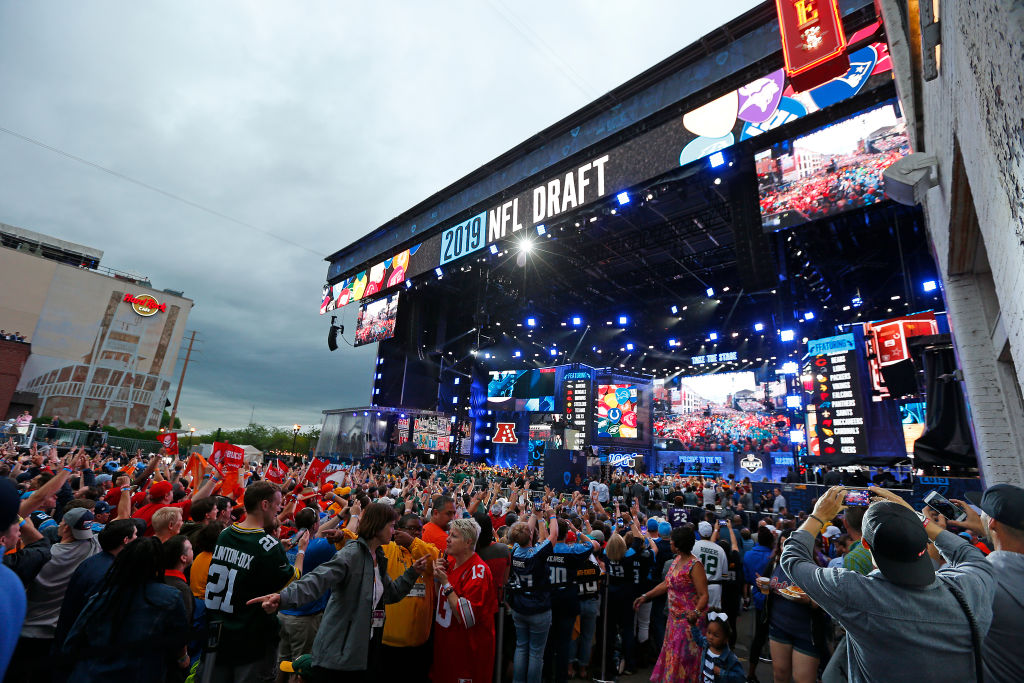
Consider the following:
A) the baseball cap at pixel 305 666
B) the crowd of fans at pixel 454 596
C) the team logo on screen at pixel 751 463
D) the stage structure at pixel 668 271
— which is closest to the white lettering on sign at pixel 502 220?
the stage structure at pixel 668 271

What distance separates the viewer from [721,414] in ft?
104

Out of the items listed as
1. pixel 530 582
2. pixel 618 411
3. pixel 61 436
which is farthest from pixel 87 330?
pixel 530 582

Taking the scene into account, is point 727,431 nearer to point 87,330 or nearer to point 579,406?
point 579,406

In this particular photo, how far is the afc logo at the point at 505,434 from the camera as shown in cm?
3825

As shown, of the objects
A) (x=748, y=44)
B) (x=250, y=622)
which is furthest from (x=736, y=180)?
(x=250, y=622)

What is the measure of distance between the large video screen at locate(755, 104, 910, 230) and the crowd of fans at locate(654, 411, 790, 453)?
2263cm

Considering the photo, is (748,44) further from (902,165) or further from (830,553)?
(830,553)

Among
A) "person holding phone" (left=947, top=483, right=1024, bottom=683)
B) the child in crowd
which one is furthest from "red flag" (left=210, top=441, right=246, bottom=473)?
"person holding phone" (left=947, top=483, right=1024, bottom=683)

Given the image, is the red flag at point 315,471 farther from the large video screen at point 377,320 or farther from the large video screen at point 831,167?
the large video screen at point 377,320

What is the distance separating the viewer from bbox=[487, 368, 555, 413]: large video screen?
38.0 metres

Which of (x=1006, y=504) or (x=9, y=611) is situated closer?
(x=9, y=611)

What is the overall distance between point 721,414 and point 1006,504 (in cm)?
3192

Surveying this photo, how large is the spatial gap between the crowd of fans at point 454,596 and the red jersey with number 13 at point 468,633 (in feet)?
0.05

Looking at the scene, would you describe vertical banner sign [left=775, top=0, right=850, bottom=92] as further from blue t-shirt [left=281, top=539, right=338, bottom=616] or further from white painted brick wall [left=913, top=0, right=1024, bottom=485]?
blue t-shirt [left=281, top=539, right=338, bottom=616]
